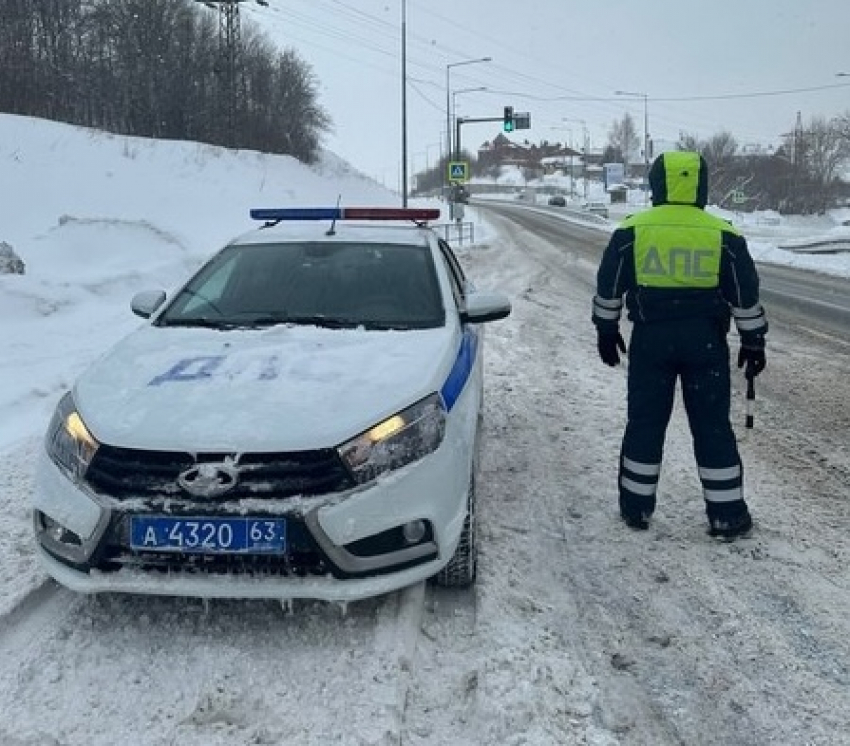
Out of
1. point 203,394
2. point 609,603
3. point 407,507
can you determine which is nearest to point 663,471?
point 609,603

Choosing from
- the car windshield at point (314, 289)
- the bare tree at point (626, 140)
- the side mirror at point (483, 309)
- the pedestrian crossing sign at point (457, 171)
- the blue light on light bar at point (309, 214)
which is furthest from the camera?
the bare tree at point (626, 140)

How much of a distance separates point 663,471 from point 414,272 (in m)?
2.06

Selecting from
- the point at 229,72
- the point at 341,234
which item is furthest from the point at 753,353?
the point at 229,72

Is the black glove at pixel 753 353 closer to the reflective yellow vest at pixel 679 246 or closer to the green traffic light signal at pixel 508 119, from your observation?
the reflective yellow vest at pixel 679 246

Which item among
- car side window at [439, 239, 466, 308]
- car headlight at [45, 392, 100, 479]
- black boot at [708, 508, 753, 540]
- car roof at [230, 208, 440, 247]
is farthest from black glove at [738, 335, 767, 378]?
car headlight at [45, 392, 100, 479]

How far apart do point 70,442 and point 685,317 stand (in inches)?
116

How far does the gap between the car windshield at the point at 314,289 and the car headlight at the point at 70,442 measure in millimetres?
1050

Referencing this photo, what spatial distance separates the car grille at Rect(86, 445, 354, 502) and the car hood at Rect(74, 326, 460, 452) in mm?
34

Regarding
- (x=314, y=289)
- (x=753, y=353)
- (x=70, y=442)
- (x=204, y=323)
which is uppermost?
(x=314, y=289)

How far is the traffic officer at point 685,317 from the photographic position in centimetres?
442

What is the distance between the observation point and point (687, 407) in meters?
4.64

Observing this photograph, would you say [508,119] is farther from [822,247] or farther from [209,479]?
[209,479]

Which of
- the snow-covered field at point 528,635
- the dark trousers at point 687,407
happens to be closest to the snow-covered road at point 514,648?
the snow-covered field at point 528,635

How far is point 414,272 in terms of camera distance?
4926 millimetres
